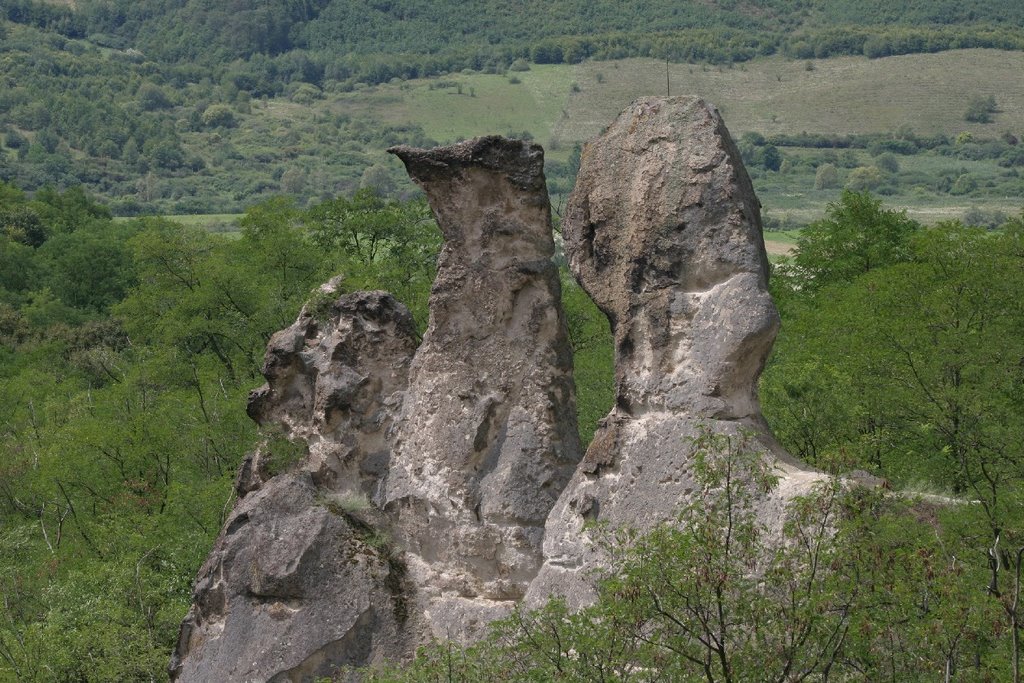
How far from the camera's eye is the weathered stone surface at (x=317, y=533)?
2152 centimetres

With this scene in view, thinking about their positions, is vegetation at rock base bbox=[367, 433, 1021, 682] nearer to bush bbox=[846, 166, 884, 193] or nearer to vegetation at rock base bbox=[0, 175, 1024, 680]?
vegetation at rock base bbox=[0, 175, 1024, 680]

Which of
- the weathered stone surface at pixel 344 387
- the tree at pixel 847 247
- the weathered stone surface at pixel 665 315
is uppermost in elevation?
the weathered stone surface at pixel 665 315

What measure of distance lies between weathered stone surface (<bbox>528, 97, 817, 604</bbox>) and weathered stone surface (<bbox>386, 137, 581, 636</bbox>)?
1.17 metres

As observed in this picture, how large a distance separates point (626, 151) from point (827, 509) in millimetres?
5383

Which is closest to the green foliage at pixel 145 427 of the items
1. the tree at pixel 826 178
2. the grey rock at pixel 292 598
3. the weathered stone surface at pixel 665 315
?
the grey rock at pixel 292 598

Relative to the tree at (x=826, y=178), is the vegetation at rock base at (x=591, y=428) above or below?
above

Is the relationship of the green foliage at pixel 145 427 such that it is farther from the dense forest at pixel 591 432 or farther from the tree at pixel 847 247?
the tree at pixel 847 247

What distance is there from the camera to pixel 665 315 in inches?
789

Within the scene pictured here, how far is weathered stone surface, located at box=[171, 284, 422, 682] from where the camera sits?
21516 mm

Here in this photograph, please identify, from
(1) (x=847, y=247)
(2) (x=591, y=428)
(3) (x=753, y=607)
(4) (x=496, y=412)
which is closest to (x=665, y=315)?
(4) (x=496, y=412)

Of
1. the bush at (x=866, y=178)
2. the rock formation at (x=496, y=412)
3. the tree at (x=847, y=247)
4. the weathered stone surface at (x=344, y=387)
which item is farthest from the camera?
the bush at (x=866, y=178)

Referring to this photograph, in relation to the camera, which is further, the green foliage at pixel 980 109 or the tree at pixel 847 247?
the green foliage at pixel 980 109

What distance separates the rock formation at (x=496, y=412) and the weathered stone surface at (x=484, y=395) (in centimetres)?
3

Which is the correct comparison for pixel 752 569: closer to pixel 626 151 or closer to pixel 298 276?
pixel 626 151
